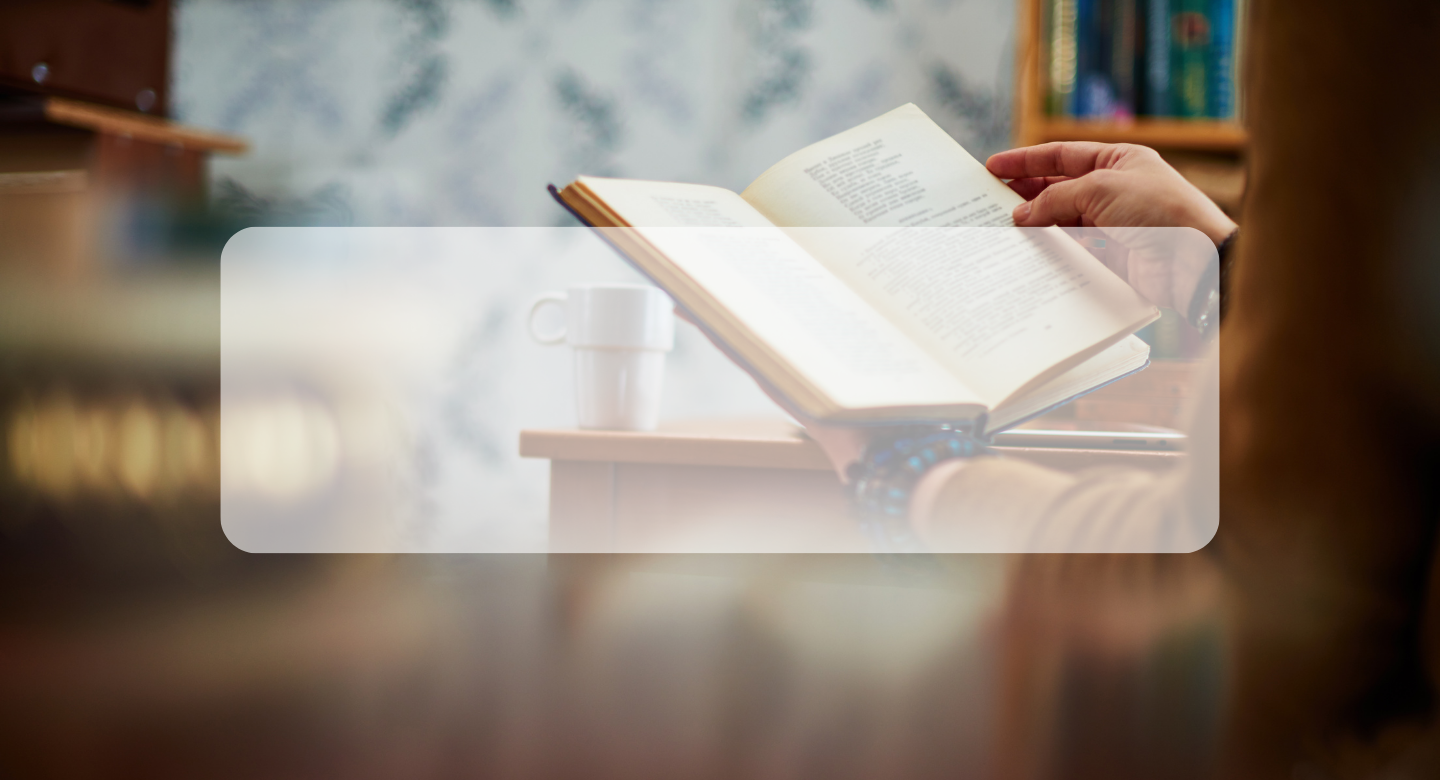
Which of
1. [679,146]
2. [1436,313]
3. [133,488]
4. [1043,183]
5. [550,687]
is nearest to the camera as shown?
[1436,313]

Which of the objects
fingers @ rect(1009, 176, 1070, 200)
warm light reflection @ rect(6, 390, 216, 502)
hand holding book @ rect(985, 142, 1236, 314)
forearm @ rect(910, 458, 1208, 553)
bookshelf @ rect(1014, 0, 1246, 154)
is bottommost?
warm light reflection @ rect(6, 390, 216, 502)

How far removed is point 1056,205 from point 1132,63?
2.75 ft

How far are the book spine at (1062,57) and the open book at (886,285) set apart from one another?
30.0 inches

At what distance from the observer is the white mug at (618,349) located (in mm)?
509

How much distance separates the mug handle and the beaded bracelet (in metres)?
0.24

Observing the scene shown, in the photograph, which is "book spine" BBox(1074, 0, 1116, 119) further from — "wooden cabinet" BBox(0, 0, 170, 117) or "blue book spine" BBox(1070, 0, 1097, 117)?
"wooden cabinet" BBox(0, 0, 170, 117)

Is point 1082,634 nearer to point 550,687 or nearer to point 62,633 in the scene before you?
point 550,687

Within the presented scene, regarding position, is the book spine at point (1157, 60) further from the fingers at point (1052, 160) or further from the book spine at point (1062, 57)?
the fingers at point (1052, 160)

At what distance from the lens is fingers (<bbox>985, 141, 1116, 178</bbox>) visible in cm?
47

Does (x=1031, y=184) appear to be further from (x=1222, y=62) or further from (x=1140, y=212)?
(x=1222, y=62)

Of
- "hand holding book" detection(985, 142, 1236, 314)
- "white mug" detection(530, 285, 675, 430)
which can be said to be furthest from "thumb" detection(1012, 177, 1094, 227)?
"white mug" detection(530, 285, 675, 430)

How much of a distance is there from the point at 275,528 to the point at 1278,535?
0.46 metres

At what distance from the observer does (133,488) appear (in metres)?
0.99

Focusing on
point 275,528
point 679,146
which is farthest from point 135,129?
point 275,528
